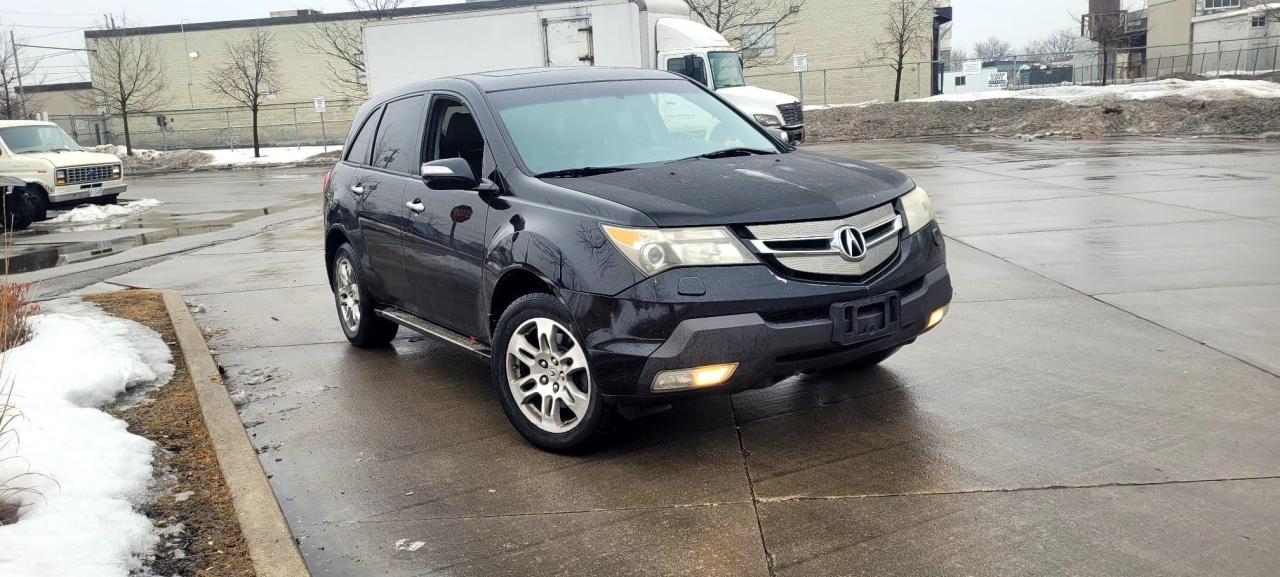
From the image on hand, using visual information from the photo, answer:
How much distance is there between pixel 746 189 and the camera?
4.66 m

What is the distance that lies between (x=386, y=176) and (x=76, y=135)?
161ft

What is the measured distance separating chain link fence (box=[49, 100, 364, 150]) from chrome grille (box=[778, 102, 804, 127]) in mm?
27430

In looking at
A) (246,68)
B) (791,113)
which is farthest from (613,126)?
(246,68)

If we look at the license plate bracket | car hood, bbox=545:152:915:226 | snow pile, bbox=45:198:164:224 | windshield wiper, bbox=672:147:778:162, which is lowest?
snow pile, bbox=45:198:164:224

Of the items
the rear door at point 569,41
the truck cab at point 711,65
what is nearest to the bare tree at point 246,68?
the rear door at point 569,41

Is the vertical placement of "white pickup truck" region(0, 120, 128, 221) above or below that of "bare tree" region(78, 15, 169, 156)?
below

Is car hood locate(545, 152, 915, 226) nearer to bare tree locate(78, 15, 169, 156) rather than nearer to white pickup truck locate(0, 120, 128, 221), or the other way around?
white pickup truck locate(0, 120, 128, 221)

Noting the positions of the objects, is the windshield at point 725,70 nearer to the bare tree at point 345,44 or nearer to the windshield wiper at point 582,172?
the windshield wiper at point 582,172

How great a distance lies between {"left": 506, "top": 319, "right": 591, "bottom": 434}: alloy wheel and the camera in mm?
4648

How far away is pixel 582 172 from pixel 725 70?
1852 centimetres

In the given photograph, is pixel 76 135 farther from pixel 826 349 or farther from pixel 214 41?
pixel 826 349

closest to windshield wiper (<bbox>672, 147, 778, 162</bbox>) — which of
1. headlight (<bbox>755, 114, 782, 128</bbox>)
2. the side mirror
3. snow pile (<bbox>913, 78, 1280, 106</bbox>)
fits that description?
the side mirror

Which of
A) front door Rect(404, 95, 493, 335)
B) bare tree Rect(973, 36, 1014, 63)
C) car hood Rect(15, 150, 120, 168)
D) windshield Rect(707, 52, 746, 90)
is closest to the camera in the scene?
front door Rect(404, 95, 493, 335)

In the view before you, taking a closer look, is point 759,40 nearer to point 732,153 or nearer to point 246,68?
point 246,68
